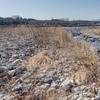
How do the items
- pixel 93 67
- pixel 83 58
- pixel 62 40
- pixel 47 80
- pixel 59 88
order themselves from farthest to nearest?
pixel 62 40
pixel 83 58
pixel 93 67
pixel 47 80
pixel 59 88

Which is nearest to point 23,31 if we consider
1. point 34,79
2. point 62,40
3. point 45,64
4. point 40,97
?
point 62,40

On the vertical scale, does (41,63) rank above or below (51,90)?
above

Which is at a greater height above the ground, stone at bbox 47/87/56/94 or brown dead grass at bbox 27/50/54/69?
brown dead grass at bbox 27/50/54/69

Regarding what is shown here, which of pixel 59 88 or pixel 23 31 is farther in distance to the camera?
pixel 23 31

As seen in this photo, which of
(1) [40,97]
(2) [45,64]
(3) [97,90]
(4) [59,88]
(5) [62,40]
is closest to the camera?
(1) [40,97]

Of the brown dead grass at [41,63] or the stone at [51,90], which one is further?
the brown dead grass at [41,63]

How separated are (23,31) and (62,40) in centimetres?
541

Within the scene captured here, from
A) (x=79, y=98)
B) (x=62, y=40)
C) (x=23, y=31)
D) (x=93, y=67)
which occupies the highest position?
(x=23, y=31)

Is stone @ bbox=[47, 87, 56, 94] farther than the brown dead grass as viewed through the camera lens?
No

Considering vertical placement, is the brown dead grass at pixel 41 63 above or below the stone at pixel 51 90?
above

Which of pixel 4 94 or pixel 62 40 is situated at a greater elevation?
pixel 62 40

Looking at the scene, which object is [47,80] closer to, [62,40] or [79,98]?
[79,98]

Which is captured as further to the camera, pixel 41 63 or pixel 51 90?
pixel 41 63

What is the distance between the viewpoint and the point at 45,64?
307 centimetres
